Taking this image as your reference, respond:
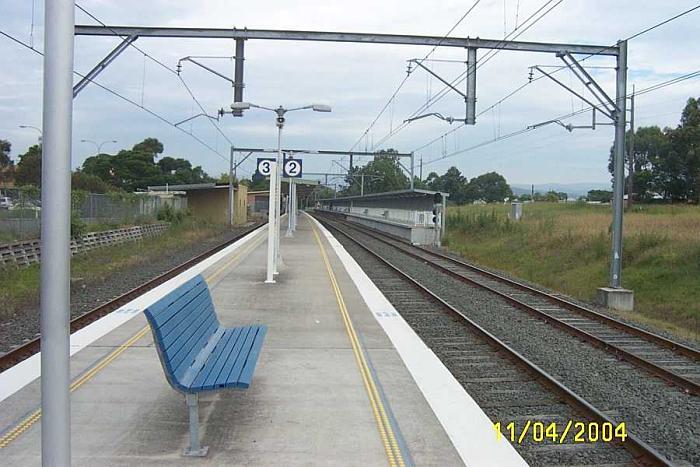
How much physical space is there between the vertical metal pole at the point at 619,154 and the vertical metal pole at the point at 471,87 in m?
3.05

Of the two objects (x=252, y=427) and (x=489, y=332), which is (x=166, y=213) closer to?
(x=489, y=332)

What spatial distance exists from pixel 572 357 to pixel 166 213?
111 ft

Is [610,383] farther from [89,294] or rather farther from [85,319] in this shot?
[89,294]

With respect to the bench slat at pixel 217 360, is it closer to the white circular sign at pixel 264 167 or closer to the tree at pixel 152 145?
the white circular sign at pixel 264 167

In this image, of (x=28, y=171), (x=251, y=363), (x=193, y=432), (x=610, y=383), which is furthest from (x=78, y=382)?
(x=28, y=171)

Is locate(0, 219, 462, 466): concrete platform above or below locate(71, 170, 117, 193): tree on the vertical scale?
below

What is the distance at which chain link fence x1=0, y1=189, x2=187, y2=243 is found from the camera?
20688mm

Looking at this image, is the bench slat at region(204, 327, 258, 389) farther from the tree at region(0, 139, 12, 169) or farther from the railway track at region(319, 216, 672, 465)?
→ the tree at region(0, 139, 12, 169)

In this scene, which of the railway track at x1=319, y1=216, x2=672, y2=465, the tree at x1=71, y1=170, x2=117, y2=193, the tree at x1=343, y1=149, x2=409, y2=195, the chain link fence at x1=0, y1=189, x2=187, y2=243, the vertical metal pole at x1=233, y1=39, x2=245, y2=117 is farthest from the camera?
the tree at x1=343, y1=149, x2=409, y2=195

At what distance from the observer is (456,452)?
4699 mm

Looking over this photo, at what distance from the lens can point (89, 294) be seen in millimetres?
12992

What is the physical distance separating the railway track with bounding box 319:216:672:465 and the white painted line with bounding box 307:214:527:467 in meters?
0.21

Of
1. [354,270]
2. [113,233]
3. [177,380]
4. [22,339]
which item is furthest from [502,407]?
[113,233]

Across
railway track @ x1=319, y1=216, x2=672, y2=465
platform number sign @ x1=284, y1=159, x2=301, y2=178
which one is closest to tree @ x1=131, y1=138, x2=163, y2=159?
platform number sign @ x1=284, y1=159, x2=301, y2=178
